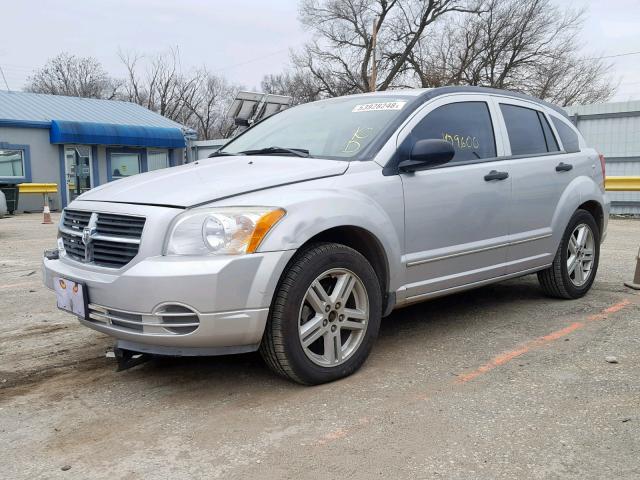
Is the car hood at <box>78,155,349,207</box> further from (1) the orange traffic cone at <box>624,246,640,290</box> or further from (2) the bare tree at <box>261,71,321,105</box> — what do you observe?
(2) the bare tree at <box>261,71,321,105</box>

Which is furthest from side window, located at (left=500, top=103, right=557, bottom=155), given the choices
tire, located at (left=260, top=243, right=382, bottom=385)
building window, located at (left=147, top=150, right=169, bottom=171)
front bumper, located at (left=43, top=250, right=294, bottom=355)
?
building window, located at (left=147, top=150, right=169, bottom=171)

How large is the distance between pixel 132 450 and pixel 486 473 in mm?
1520

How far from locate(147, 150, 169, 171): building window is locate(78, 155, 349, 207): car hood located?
21.4m

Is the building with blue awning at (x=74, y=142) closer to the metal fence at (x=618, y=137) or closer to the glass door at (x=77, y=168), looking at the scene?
the glass door at (x=77, y=168)

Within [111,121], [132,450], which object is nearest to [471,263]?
[132,450]

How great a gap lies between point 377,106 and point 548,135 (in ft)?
5.93

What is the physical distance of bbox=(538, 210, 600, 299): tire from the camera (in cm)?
500

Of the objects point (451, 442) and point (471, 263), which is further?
point (471, 263)

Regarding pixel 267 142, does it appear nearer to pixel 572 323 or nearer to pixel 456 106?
pixel 456 106

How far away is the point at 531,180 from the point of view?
4559mm

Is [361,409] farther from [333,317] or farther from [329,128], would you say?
[329,128]

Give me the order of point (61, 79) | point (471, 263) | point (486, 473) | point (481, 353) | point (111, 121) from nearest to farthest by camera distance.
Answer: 1. point (486, 473)
2. point (481, 353)
3. point (471, 263)
4. point (111, 121)
5. point (61, 79)

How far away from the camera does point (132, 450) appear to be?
8.59 feet

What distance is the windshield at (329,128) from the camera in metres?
3.82
